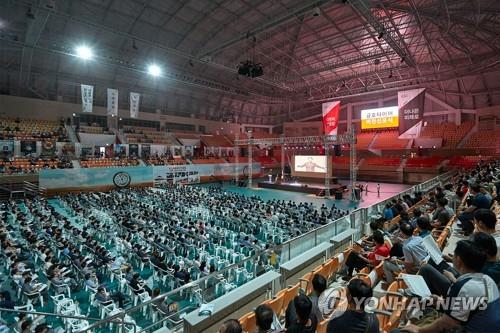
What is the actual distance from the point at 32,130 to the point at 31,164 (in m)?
4.20

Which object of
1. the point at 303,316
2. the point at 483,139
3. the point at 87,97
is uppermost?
the point at 87,97

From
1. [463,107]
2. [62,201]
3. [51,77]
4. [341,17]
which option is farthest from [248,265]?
[463,107]

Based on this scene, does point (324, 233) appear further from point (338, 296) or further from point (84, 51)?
point (84, 51)

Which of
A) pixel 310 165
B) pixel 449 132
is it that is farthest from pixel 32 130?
pixel 449 132

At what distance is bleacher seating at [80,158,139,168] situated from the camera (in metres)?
24.0

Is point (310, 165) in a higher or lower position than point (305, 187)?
higher

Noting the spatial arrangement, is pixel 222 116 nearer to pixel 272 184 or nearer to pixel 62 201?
pixel 272 184

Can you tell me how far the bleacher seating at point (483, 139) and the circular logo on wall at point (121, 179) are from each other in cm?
3409

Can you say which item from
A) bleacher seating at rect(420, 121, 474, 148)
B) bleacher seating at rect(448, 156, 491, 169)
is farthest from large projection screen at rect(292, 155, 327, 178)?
bleacher seating at rect(420, 121, 474, 148)

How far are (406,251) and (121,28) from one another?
23475 millimetres

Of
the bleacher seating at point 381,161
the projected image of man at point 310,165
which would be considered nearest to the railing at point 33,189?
the projected image of man at point 310,165

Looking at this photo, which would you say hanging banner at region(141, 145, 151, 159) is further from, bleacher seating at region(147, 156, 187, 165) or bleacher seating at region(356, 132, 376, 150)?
bleacher seating at region(356, 132, 376, 150)

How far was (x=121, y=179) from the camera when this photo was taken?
2448 centimetres

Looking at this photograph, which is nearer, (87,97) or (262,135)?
(87,97)
